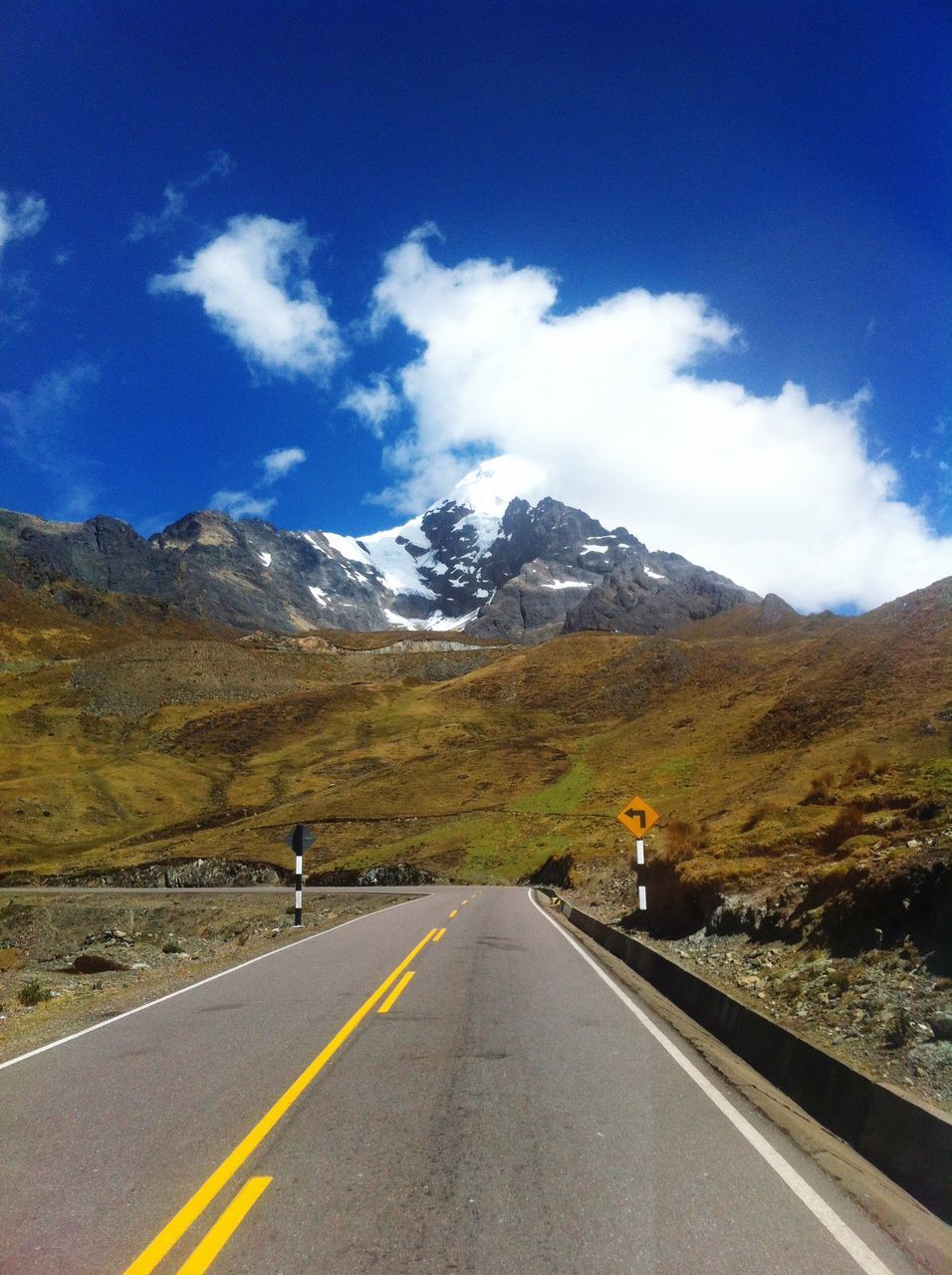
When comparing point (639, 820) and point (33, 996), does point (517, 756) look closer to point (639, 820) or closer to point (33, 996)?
point (639, 820)

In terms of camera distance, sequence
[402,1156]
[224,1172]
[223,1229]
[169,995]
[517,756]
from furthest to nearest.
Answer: [517,756], [169,995], [402,1156], [224,1172], [223,1229]

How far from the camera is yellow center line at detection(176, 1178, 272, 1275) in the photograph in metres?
4.02

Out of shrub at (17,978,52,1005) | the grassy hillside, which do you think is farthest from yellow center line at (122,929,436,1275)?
shrub at (17,978,52,1005)

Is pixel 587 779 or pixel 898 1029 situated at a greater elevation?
pixel 587 779

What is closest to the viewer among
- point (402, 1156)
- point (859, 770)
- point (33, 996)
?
point (402, 1156)

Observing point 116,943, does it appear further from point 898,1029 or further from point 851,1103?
point 851,1103

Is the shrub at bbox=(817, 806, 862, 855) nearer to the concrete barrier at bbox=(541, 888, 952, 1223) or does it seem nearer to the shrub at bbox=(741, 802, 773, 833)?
the shrub at bbox=(741, 802, 773, 833)

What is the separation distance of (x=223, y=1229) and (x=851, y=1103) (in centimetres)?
444

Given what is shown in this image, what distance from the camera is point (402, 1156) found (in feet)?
17.9

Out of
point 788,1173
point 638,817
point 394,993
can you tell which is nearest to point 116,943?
point 638,817

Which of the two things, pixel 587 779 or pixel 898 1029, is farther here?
pixel 587 779

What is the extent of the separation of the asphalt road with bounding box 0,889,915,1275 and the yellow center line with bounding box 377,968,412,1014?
0.28 metres

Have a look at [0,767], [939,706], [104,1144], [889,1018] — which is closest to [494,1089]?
[104,1144]

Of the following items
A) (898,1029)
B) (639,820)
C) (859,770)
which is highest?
(859,770)
